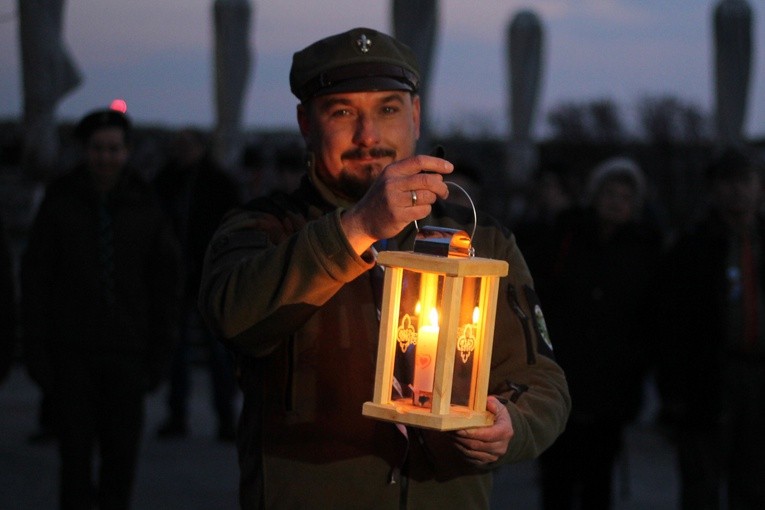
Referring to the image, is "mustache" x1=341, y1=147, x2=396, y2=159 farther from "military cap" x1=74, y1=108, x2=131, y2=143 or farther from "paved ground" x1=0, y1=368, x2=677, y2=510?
"paved ground" x1=0, y1=368, x2=677, y2=510

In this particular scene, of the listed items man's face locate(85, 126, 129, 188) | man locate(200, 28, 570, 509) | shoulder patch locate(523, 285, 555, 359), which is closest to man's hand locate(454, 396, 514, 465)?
man locate(200, 28, 570, 509)

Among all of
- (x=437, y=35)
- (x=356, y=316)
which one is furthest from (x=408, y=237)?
(x=437, y=35)

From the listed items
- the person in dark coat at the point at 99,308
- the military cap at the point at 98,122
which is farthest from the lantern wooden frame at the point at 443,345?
the military cap at the point at 98,122

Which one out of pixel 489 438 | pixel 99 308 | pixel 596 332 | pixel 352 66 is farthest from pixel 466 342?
pixel 596 332

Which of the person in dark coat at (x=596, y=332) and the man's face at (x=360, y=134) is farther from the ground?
the man's face at (x=360, y=134)

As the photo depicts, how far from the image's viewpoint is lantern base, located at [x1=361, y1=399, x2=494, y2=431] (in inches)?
97.0

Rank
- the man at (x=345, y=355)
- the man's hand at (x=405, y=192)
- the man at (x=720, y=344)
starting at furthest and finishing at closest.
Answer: the man at (x=720, y=344)
the man at (x=345, y=355)
the man's hand at (x=405, y=192)

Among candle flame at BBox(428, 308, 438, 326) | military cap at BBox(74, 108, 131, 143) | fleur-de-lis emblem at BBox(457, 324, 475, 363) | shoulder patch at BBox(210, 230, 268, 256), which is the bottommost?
fleur-de-lis emblem at BBox(457, 324, 475, 363)

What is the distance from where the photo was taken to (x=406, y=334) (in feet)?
8.59

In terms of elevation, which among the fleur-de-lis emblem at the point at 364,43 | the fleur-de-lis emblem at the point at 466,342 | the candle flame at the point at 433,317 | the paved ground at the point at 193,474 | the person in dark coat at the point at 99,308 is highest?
the fleur-de-lis emblem at the point at 364,43

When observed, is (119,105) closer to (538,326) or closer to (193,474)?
(193,474)

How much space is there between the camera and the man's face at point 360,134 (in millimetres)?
2852

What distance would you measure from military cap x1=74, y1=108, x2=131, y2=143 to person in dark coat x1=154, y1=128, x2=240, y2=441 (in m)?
2.76

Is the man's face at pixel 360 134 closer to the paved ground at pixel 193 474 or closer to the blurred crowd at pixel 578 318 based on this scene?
the blurred crowd at pixel 578 318
